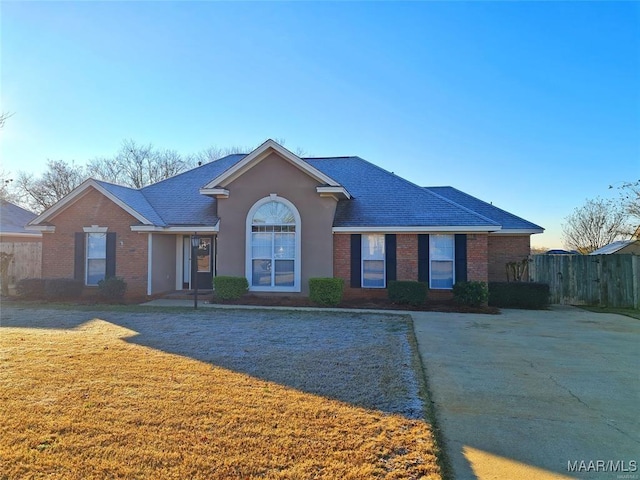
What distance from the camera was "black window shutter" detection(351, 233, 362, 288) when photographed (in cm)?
1446

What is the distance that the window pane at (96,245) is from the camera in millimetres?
15406

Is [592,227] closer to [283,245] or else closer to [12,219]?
[283,245]

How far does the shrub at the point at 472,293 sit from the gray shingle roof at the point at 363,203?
6.96ft

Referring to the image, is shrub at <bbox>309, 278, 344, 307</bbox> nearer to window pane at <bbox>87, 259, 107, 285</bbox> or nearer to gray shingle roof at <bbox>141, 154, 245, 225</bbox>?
gray shingle roof at <bbox>141, 154, 245, 225</bbox>

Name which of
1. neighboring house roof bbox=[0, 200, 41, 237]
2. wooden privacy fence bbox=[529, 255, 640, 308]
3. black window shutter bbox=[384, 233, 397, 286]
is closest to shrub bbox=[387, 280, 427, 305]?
black window shutter bbox=[384, 233, 397, 286]

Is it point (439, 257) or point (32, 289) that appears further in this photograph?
point (32, 289)

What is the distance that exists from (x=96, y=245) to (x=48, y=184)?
3357 cm

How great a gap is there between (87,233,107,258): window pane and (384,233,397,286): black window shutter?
1114cm

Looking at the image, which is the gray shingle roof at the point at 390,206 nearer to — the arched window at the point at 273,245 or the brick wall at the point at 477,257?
the brick wall at the point at 477,257

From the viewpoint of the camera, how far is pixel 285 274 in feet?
47.8

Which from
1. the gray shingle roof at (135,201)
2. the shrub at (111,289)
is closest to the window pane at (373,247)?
the gray shingle roof at (135,201)

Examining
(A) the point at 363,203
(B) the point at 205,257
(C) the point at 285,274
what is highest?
(A) the point at 363,203

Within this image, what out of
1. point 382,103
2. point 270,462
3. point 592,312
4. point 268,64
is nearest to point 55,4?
point 268,64

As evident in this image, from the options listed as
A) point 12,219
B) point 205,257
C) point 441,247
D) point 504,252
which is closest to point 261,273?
point 205,257
